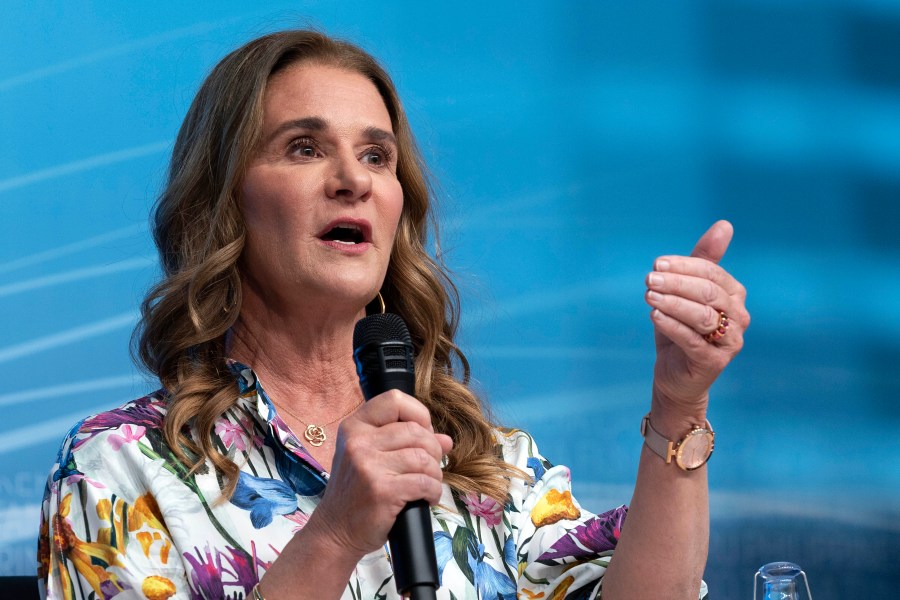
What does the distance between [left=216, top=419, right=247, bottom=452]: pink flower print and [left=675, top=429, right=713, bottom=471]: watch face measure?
25.9 inches

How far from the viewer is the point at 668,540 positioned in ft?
5.06

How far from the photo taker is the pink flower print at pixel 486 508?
178cm

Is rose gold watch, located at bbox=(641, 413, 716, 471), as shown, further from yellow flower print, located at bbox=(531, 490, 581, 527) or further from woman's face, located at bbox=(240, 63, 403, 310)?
woman's face, located at bbox=(240, 63, 403, 310)

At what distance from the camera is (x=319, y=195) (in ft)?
5.69

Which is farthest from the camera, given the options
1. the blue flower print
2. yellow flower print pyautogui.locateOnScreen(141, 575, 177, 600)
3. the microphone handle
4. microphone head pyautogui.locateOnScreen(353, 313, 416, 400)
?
the blue flower print

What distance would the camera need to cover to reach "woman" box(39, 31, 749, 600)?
4.36ft

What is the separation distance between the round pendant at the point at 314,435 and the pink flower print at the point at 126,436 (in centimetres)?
26

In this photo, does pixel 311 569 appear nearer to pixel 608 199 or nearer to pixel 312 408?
pixel 312 408

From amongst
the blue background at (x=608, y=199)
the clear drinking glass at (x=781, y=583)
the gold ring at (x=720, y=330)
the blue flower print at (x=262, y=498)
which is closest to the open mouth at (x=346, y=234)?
the blue flower print at (x=262, y=498)

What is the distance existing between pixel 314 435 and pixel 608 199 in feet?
4.87

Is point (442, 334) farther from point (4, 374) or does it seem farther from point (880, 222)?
point (880, 222)

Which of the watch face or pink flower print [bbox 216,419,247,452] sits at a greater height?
pink flower print [bbox 216,419,247,452]

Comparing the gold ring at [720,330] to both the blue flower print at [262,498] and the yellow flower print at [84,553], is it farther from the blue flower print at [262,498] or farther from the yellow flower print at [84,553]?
the yellow flower print at [84,553]

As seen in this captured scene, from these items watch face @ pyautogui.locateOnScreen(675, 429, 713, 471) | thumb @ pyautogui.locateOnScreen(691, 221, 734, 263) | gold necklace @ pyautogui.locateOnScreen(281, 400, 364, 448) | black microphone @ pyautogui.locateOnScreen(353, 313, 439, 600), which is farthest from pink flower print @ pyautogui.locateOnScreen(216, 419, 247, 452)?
thumb @ pyautogui.locateOnScreen(691, 221, 734, 263)
